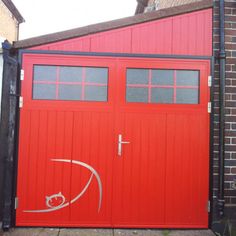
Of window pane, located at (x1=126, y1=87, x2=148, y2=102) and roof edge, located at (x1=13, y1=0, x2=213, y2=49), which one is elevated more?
roof edge, located at (x1=13, y1=0, x2=213, y2=49)

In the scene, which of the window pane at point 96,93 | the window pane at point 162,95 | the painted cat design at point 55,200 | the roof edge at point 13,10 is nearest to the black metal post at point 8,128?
the painted cat design at point 55,200

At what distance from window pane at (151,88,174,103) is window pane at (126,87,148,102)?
0.12 metres

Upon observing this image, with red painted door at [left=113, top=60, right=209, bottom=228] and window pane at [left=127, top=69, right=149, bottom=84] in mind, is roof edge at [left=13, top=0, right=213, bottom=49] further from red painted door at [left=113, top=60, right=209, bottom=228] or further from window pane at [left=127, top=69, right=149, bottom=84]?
window pane at [left=127, top=69, right=149, bottom=84]

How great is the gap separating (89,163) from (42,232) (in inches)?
44.1

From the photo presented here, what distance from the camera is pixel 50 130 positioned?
4043mm

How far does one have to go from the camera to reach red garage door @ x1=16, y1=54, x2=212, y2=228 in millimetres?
4020

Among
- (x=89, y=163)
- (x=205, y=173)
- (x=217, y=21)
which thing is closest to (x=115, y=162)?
(x=89, y=163)

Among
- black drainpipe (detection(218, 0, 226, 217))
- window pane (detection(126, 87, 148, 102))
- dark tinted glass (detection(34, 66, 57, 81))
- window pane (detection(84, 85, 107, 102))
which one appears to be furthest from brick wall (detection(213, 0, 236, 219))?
dark tinted glass (detection(34, 66, 57, 81))

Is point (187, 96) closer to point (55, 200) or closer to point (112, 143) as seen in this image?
point (112, 143)

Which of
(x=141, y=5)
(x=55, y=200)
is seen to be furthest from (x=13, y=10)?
(x=55, y=200)

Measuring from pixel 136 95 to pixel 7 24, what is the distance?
1347cm

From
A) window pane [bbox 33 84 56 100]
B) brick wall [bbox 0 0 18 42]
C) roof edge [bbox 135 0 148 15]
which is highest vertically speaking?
brick wall [bbox 0 0 18 42]

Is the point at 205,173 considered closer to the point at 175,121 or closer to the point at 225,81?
the point at 175,121

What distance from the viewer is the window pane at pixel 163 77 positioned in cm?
412
